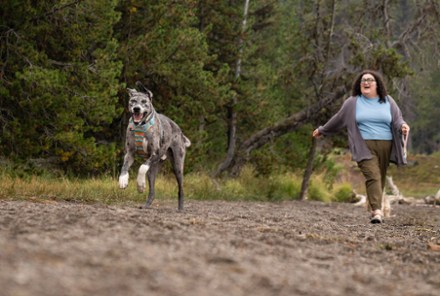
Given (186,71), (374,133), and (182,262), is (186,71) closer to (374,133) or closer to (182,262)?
(374,133)

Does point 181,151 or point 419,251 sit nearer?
point 419,251

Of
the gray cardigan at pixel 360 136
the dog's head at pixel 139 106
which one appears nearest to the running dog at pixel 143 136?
the dog's head at pixel 139 106

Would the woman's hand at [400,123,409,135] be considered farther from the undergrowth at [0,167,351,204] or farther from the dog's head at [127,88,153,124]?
the undergrowth at [0,167,351,204]

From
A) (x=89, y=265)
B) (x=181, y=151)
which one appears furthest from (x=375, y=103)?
(x=89, y=265)

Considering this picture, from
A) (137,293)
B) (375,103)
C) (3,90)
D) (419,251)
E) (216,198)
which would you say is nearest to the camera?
(137,293)

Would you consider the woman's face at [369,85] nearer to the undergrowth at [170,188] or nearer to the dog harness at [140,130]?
the dog harness at [140,130]

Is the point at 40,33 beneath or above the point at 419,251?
above

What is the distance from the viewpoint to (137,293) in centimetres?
251

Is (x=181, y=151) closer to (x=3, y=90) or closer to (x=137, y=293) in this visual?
(x=3, y=90)

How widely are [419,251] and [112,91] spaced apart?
793 centimetres

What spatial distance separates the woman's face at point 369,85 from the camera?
27.5ft

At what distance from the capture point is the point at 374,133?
324 inches

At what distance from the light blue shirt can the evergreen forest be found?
210 inches

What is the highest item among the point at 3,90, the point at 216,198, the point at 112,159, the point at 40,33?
the point at 40,33
